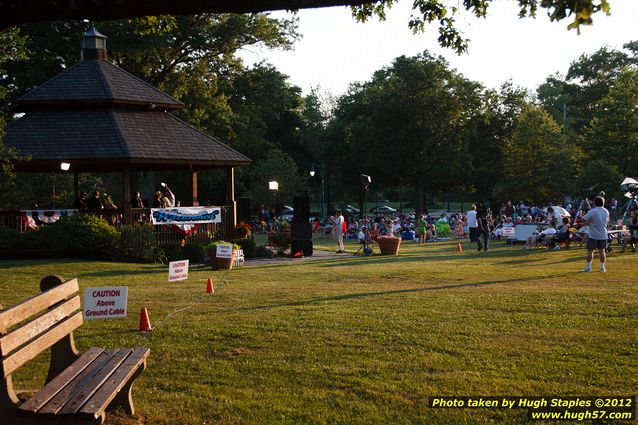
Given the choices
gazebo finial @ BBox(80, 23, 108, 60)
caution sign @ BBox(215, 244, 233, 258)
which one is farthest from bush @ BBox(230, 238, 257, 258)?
gazebo finial @ BBox(80, 23, 108, 60)

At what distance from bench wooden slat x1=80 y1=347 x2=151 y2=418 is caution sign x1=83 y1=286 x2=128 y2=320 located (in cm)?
247

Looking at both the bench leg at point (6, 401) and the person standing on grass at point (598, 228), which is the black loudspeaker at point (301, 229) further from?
the bench leg at point (6, 401)

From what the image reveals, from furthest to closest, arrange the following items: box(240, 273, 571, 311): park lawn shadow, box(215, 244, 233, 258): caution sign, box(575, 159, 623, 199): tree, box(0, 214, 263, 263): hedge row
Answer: box(575, 159, 623, 199): tree → box(0, 214, 263, 263): hedge row → box(215, 244, 233, 258): caution sign → box(240, 273, 571, 311): park lawn shadow

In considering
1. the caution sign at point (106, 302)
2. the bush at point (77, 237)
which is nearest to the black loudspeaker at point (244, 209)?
the bush at point (77, 237)

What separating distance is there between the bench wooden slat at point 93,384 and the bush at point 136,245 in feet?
49.1

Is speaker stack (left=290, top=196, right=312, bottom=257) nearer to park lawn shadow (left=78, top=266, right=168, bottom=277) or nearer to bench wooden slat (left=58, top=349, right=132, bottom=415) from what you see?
park lawn shadow (left=78, top=266, right=168, bottom=277)

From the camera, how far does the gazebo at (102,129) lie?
22844 millimetres

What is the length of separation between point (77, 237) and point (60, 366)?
14.9 meters

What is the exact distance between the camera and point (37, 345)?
15.8 ft

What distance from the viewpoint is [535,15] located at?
8.98 metres

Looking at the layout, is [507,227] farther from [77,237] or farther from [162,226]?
[77,237]

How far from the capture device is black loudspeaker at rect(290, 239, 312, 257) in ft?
81.5

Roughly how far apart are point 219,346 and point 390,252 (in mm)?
17322

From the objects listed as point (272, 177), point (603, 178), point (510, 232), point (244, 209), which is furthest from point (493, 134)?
point (244, 209)
